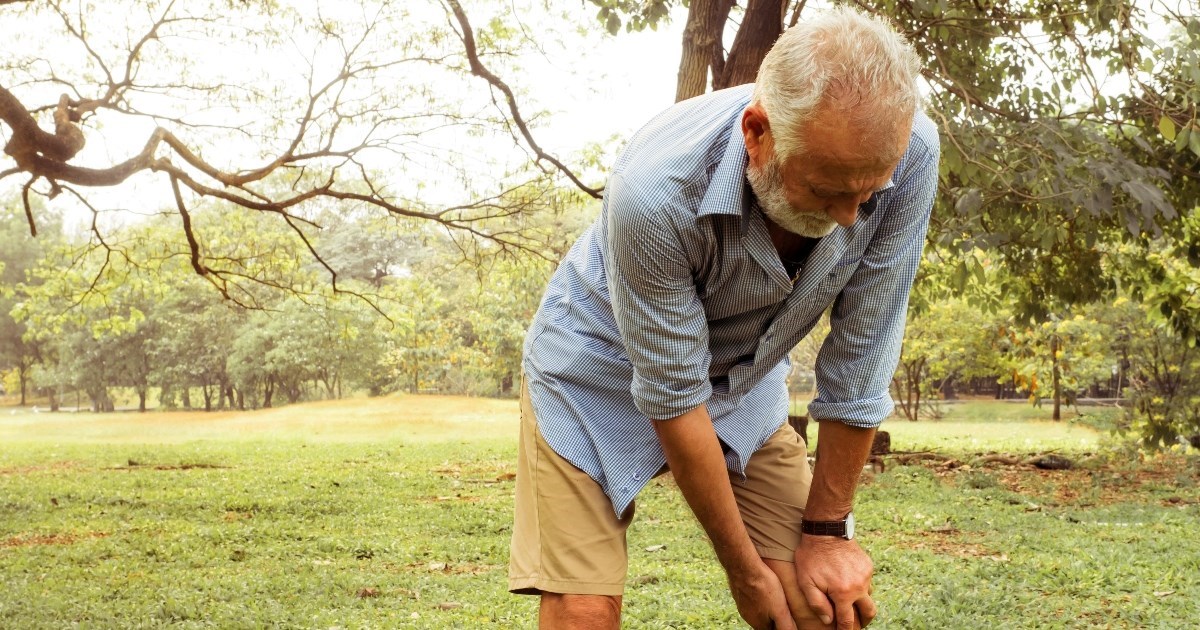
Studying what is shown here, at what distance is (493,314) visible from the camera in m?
25.4

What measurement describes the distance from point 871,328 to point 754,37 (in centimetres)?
507

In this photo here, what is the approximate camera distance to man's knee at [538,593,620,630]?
80.3 inches

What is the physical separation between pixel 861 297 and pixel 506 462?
11.3 m

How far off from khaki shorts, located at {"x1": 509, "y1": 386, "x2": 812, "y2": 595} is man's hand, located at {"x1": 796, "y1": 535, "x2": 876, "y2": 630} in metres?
0.08

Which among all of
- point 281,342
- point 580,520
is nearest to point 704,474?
point 580,520

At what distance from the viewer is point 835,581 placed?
2180 mm

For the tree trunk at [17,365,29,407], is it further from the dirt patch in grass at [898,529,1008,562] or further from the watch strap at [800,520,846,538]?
the watch strap at [800,520,846,538]

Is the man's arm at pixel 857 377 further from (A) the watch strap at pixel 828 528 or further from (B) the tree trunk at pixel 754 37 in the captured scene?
(B) the tree trunk at pixel 754 37

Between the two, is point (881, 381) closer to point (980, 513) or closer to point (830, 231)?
point (830, 231)

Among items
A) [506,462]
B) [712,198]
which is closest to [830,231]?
[712,198]

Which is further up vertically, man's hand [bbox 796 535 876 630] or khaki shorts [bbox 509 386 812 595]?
khaki shorts [bbox 509 386 812 595]

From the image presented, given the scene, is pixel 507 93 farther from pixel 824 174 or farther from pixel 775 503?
pixel 824 174

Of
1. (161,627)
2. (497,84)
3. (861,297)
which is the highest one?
(497,84)

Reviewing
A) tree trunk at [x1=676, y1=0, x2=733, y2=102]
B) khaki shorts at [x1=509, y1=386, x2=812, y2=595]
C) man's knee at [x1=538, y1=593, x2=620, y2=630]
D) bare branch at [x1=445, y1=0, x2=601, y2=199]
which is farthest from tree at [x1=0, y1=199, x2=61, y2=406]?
man's knee at [x1=538, y1=593, x2=620, y2=630]
